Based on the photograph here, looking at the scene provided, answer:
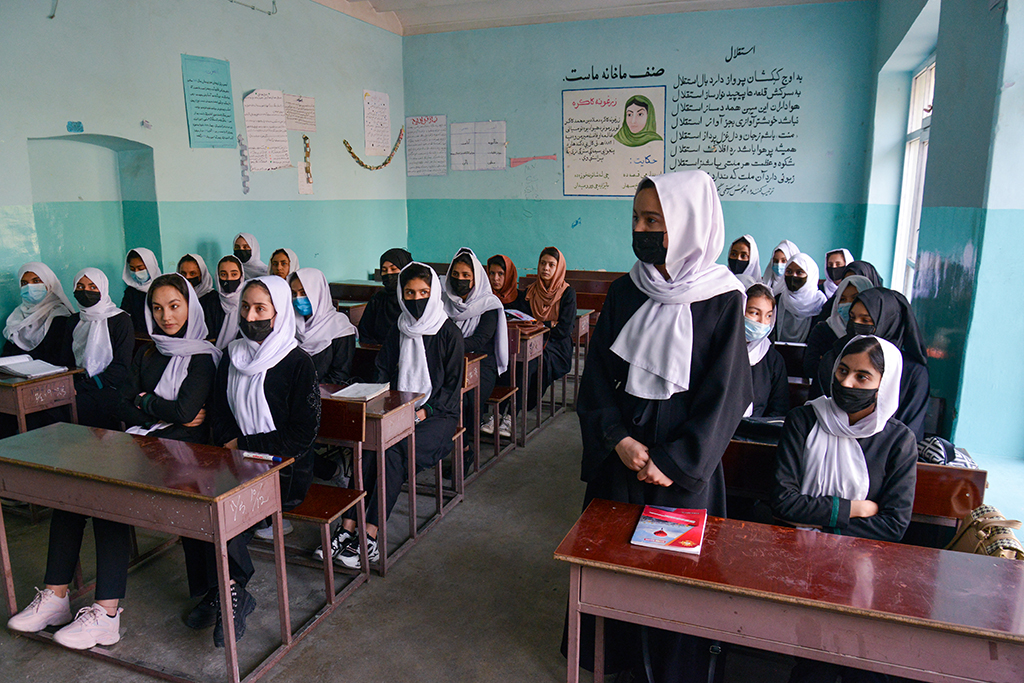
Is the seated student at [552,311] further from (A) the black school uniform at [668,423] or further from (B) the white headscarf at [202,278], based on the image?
(A) the black school uniform at [668,423]

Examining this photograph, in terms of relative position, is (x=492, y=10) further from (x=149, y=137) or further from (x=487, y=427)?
(x=487, y=427)

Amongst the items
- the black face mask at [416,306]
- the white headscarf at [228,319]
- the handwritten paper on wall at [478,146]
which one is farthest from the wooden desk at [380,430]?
the handwritten paper on wall at [478,146]

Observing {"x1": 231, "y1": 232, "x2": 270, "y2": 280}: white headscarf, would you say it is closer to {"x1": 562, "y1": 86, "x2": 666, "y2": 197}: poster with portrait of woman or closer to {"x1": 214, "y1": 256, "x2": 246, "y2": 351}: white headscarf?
{"x1": 214, "y1": 256, "x2": 246, "y2": 351}: white headscarf

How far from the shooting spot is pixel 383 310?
14.0ft

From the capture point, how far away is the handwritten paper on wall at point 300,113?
20.8 ft

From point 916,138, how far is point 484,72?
457 cm

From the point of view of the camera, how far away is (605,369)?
1.89 metres

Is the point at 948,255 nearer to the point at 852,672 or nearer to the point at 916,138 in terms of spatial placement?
the point at 852,672

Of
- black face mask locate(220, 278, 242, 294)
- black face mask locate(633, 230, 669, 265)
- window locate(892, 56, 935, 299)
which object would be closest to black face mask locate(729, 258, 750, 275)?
window locate(892, 56, 935, 299)

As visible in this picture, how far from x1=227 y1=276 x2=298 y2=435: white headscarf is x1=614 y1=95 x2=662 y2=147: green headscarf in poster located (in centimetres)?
558

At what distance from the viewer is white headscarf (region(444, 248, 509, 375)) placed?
12.9ft

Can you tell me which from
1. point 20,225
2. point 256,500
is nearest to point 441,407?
point 256,500

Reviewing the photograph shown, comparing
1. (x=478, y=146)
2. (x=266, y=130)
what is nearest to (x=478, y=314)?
(x=266, y=130)

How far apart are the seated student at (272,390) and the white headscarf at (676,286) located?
1.34m
